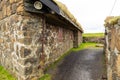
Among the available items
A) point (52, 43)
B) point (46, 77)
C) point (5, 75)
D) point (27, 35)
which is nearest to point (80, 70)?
point (46, 77)

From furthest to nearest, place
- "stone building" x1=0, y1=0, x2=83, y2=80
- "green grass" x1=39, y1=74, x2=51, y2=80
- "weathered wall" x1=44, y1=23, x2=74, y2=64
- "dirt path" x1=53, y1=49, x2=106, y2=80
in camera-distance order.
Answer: "weathered wall" x1=44, y1=23, x2=74, y2=64 < "dirt path" x1=53, y1=49, x2=106, y2=80 < "green grass" x1=39, y1=74, x2=51, y2=80 < "stone building" x1=0, y1=0, x2=83, y2=80

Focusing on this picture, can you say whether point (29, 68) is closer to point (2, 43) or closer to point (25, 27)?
point (25, 27)

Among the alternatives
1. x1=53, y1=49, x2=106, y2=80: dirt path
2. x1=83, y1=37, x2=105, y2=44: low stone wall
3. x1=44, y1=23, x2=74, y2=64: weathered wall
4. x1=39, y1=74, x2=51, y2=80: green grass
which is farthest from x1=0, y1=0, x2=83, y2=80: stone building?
x1=83, y1=37, x2=105, y2=44: low stone wall

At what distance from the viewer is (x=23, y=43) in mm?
4852

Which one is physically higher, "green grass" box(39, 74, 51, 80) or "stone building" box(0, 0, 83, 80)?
"stone building" box(0, 0, 83, 80)

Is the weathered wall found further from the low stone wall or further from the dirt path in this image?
the low stone wall

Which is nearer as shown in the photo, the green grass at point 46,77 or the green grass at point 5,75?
the green grass at point 46,77

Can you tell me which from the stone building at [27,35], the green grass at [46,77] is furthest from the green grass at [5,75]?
the green grass at [46,77]

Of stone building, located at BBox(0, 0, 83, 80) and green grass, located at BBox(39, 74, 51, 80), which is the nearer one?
stone building, located at BBox(0, 0, 83, 80)

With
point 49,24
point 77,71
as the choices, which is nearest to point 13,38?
point 49,24

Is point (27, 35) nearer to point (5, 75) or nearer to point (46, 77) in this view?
point (46, 77)

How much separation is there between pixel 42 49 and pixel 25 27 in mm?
1078

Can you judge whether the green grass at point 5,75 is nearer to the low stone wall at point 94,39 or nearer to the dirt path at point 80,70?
the dirt path at point 80,70

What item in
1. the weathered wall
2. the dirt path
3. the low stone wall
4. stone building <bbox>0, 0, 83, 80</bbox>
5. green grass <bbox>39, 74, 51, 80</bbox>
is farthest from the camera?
the low stone wall
